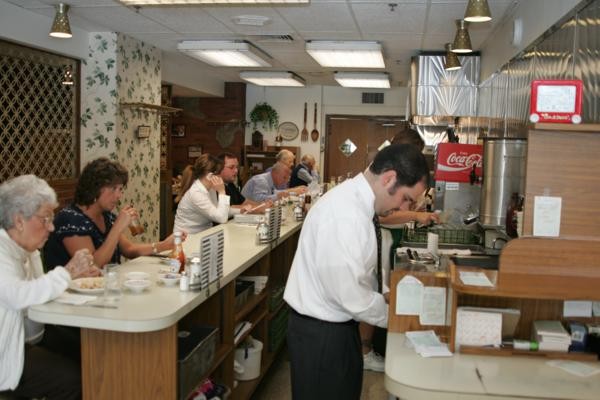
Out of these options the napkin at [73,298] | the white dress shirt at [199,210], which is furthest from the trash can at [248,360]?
the napkin at [73,298]

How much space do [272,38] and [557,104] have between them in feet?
15.4

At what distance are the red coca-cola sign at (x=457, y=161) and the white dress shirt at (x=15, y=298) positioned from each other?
348cm

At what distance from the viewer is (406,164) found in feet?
7.93

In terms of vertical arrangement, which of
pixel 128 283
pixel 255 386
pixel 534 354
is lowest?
pixel 255 386

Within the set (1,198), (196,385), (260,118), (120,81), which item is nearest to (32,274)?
(1,198)

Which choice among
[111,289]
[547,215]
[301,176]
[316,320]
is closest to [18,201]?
[111,289]

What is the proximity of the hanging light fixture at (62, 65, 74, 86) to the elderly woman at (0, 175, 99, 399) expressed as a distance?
4056mm

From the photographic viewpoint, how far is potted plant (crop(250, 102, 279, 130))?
39.0ft

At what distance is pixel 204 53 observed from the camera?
7.28m

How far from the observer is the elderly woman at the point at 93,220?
3.37 m

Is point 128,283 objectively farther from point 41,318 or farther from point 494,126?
point 494,126

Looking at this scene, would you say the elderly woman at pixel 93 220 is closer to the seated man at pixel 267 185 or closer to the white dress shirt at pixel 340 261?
the white dress shirt at pixel 340 261

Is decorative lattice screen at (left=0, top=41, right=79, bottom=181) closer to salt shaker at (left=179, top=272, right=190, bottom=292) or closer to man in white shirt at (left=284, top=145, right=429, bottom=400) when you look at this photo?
salt shaker at (left=179, top=272, right=190, bottom=292)

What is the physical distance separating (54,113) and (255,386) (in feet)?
12.8
